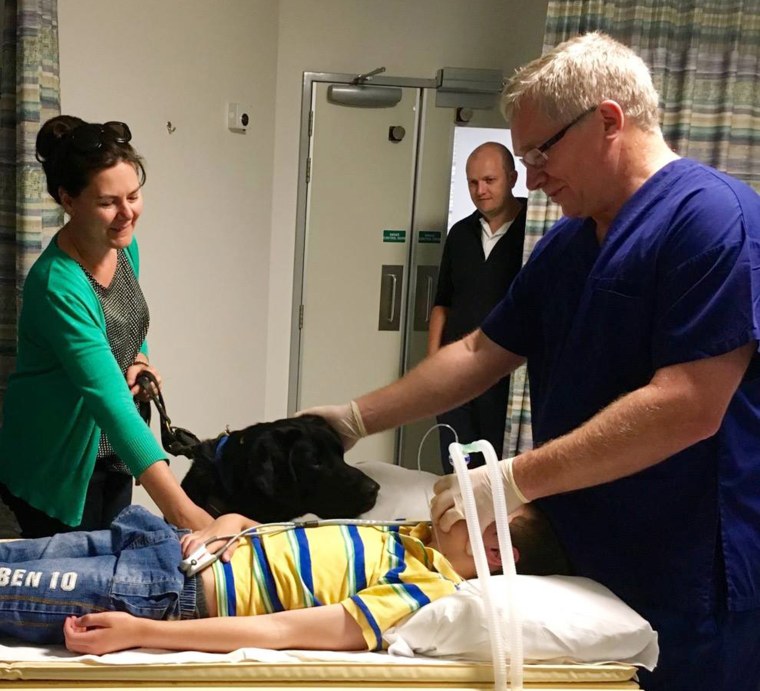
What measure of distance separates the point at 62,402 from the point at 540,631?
3.59 ft

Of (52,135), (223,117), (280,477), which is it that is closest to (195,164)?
(223,117)

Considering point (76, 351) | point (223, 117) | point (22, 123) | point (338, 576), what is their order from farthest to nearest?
point (223, 117), point (22, 123), point (76, 351), point (338, 576)

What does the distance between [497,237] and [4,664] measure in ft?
8.28

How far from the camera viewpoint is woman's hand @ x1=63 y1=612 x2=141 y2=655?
45.0 inches

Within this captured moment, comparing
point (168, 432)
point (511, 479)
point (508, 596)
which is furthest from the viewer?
point (168, 432)

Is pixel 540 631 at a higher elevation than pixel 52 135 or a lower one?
lower

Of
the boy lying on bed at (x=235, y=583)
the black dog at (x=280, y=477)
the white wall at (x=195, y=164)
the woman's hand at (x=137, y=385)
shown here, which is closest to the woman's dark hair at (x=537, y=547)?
the boy lying on bed at (x=235, y=583)

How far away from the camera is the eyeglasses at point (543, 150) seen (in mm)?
1234

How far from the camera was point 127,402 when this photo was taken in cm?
152

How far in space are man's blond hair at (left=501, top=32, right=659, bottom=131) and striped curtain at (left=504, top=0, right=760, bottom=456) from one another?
1.75 meters

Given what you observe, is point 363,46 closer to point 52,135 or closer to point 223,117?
point 223,117

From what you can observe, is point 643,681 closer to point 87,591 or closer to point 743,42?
point 87,591

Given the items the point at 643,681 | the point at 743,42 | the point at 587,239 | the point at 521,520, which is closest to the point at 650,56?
the point at 743,42

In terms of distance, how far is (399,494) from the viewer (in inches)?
71.1
